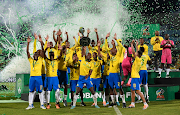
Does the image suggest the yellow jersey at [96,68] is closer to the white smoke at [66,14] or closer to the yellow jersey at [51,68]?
the yellow jersey at [51,68]

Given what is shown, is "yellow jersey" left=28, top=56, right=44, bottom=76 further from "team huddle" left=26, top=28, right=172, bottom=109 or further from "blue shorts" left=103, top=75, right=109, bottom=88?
"blue shorts" left=103, top=75, right=109, bottom=88

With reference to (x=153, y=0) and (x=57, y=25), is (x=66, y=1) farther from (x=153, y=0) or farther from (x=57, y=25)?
(x=153, y=0)

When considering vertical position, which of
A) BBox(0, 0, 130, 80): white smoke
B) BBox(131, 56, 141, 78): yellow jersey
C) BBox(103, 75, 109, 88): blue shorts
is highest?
BBox(0, 0, 130, 80): white smoke

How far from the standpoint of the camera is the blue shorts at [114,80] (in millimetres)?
8508

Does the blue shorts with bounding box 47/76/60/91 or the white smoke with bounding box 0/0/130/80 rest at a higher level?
the white smoke with bounding box 0/0/130/80

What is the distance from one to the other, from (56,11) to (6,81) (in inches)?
314

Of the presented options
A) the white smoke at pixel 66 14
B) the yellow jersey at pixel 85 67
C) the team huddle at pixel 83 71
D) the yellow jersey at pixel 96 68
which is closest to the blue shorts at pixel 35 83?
the team huddle at pixel 83 71

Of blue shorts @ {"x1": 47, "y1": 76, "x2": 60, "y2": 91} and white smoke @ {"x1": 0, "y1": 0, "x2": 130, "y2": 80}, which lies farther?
white smoke @ {"x1": 0, "y1": 0, "x2": 130, "y2": 80}

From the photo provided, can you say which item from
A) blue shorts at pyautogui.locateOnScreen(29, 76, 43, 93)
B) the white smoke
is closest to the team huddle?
blue shorts at pyautogui.locateOnScreen(29, 76, 43, 93)

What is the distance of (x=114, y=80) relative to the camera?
8.54 metres

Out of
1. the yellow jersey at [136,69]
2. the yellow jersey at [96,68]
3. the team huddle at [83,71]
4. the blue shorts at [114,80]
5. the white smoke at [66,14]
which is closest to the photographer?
the yellow jersey at [136,69]

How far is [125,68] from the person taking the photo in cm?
976

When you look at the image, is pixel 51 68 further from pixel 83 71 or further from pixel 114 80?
pixel 114 80

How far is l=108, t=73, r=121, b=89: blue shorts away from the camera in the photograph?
335 inches
